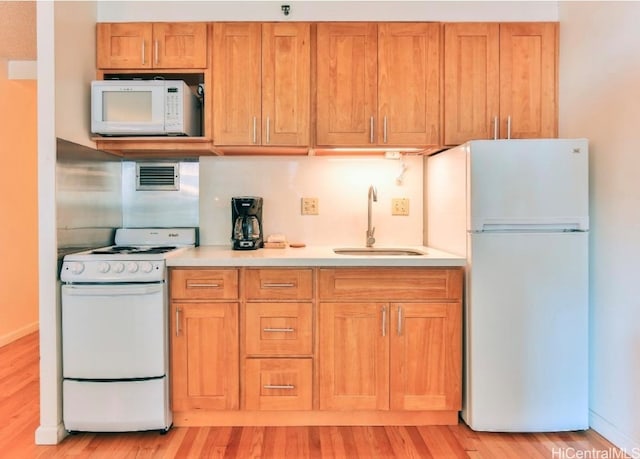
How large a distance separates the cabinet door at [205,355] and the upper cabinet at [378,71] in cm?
115

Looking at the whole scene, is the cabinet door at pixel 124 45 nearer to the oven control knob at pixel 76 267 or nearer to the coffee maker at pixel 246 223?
the coffee maker at pixel 246 223

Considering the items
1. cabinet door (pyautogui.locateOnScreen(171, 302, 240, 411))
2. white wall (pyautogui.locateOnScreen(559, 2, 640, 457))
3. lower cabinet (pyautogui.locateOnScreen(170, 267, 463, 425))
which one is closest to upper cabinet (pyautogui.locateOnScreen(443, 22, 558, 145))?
white wall (pyautogui.locateOnScreen(559, 2, 640, 457))

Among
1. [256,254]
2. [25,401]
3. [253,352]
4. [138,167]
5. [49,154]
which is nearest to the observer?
[49,154]

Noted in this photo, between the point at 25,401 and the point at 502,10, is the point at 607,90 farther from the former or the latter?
the point at 25,401

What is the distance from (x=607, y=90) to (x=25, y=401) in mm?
3448

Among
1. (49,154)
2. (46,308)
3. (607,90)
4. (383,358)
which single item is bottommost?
(383,358)

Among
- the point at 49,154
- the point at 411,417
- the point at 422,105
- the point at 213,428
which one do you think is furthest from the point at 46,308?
the point at 422,105

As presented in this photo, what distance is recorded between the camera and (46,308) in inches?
74.3

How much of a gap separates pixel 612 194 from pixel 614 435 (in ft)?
3.63

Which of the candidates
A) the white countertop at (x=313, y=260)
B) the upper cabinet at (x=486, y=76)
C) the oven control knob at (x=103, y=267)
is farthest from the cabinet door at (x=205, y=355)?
the upper cabinet at (x=486, y=76)

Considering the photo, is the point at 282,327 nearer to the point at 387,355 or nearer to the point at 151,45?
the point at 387,355

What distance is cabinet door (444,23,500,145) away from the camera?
221cm

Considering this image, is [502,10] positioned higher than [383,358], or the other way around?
[502,10]

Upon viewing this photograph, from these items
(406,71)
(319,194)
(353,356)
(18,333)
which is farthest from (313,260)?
(18,333)
